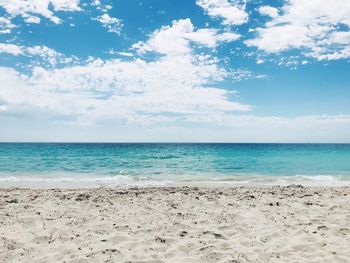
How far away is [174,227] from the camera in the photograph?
7.49 m

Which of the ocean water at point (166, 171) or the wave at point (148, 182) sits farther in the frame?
the ocean water at point (166, 171)

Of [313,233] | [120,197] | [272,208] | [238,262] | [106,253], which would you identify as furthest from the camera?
[120,197]

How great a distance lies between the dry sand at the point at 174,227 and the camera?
5.93 metres

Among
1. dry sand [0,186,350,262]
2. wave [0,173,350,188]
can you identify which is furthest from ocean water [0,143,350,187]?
dry sand [0,186,350,262]

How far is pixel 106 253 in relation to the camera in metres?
5.98

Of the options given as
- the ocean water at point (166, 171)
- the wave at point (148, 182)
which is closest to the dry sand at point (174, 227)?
Result: the wave at point (148, 182)

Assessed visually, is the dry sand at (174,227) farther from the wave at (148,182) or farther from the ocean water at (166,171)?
the ocean water at (166,171)

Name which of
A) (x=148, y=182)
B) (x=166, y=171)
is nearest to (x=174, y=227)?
(x=148, y=182)

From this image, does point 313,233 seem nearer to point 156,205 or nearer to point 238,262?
point 238,262

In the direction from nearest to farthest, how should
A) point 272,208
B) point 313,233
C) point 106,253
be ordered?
point 106,253, point 313,233, point 272,208

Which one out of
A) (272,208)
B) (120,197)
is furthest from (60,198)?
(272,208)

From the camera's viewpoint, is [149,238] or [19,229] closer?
[149,238]

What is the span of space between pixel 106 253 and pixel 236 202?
5196mm

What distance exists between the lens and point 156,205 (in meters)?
9.65
